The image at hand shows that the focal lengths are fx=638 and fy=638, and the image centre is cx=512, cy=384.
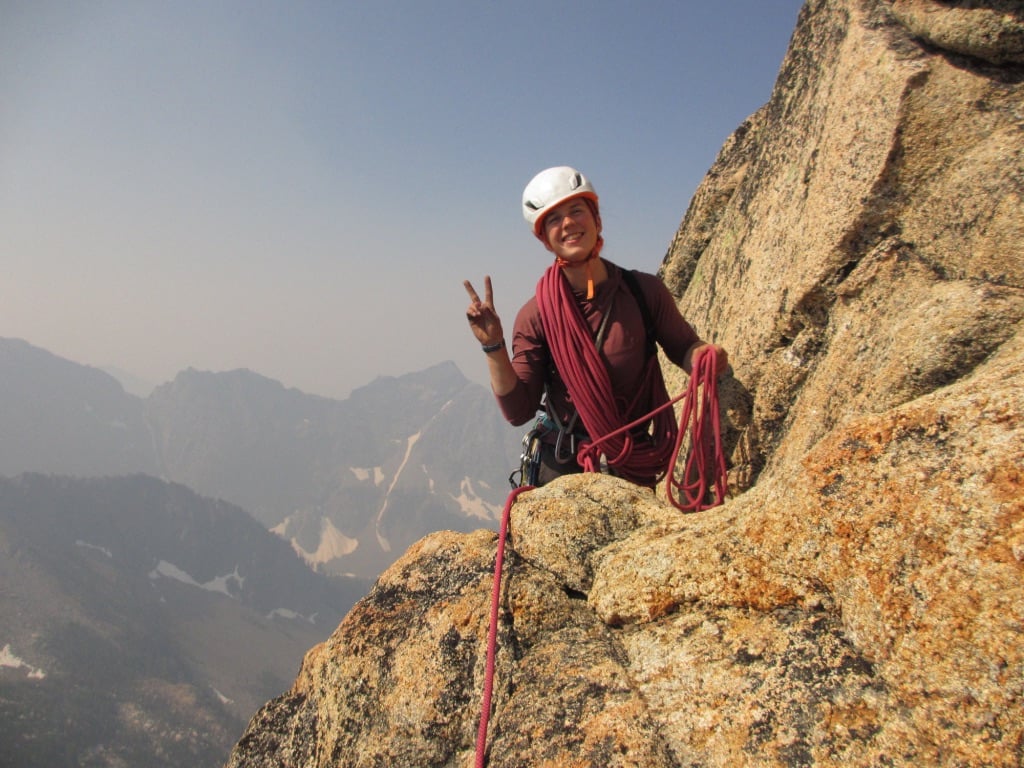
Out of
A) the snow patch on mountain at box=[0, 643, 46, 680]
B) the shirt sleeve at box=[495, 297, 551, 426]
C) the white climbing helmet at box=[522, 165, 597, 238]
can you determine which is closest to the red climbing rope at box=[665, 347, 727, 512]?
the shirt sleeve at box=[495, 297, 551, 426]

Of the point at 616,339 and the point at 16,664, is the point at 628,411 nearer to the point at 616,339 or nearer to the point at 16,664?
the point at 616,339

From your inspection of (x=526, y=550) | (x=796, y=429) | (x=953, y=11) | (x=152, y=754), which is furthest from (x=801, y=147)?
(x=152, y=754)

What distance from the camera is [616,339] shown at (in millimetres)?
6465

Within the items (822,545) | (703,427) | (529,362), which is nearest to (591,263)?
(529,362)

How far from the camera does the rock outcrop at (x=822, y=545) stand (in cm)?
302

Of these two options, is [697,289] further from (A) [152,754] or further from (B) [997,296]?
(A) [152,754]

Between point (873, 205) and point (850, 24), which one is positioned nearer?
point (873, 205)

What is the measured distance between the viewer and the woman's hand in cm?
596

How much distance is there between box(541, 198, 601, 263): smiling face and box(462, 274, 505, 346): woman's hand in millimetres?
909

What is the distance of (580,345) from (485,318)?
3.45 ft

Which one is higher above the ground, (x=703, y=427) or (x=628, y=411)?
(x=628, y=411)

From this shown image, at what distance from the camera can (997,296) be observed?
464 centimetres

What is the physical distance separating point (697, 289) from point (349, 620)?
7.25 meters

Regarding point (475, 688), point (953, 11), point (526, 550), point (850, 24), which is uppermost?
point (850, 24)
